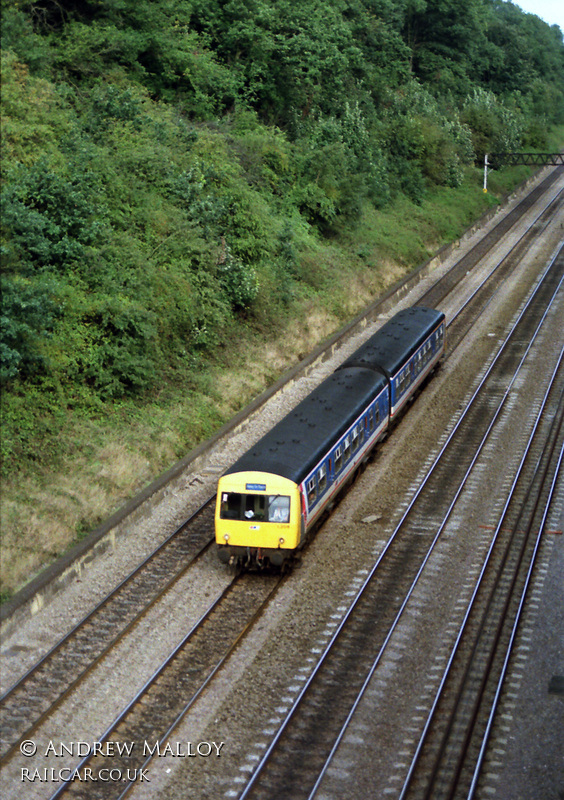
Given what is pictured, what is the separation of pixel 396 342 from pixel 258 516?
37.5 ft

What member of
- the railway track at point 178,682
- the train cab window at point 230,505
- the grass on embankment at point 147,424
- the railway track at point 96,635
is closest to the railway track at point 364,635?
the railway track at point 178,682

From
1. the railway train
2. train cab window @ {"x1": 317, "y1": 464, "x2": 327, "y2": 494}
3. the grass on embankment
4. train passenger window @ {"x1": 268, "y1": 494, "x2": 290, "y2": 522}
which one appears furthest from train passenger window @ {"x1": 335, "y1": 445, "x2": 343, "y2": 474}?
the grass on embankment

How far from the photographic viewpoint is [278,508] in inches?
729

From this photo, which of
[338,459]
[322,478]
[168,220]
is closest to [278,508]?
[322,478]

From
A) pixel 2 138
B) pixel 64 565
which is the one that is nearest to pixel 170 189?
pixel 2 138

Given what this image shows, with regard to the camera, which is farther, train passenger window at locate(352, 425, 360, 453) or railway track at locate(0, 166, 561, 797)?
train passenger window at locate(352, 425, 360, 453)

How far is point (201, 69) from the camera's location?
40500 millimetres

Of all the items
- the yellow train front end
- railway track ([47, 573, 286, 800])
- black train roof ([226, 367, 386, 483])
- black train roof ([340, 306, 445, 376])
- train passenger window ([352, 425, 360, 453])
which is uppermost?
black train roof ([340, 306, 445, 376])

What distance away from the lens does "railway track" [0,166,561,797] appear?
14750 millimetres

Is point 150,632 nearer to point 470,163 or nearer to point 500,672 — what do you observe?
point 500,672

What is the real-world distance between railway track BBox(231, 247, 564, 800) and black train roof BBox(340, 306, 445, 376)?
299 cm

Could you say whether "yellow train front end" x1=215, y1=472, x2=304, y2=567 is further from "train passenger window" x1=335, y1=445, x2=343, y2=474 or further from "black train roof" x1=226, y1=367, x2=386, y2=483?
"train passenger window" x1=335, y1=445, x2=343, y2=474

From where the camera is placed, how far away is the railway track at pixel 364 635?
13523mm

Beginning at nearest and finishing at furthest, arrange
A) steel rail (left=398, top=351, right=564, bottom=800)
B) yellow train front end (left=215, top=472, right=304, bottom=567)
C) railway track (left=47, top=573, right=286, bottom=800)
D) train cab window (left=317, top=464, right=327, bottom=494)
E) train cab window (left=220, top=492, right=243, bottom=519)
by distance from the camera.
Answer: steel rail (left=398, top=351, right=564, bottom=800), railway track (left=47, top=573, right=286, bottom=800), yellow train front end (left=215, top=472, right=304, bottom=567), train cab window (left=220, top=492, right=243, bottom=519), train cab window (left=317, top=464, right=327, bottom=494)
